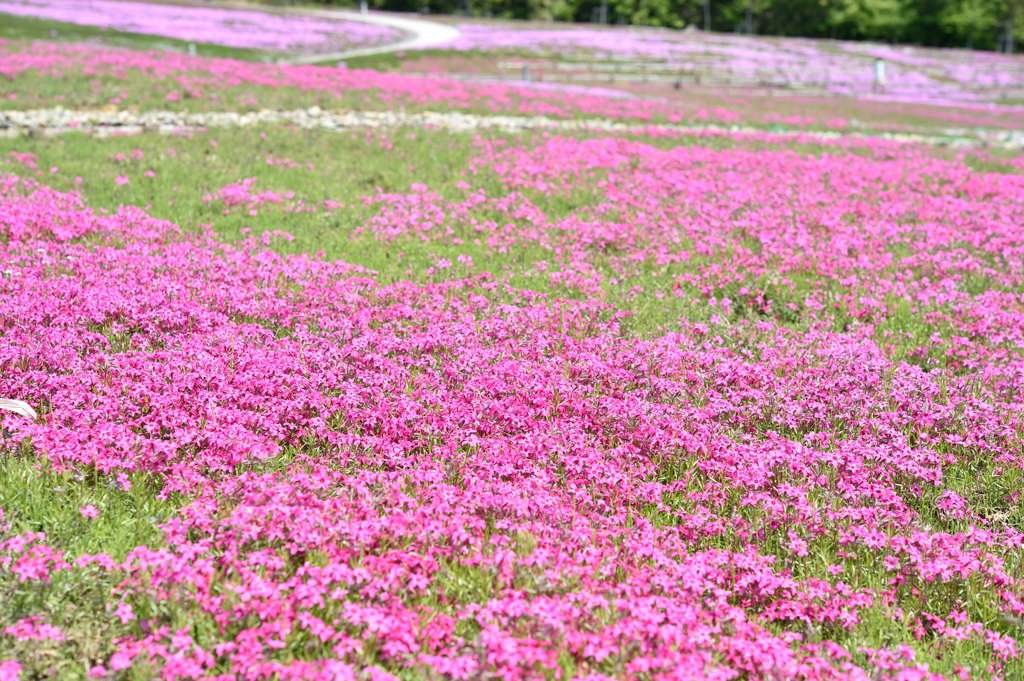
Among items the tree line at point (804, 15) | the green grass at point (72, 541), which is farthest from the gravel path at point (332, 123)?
the tree line at point (804, 15)

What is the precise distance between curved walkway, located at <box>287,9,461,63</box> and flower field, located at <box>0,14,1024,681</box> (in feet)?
153

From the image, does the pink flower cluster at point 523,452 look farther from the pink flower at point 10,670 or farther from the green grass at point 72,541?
the pink flower at point 10,670

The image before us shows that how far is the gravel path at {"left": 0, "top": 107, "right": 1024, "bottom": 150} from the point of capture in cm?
2125

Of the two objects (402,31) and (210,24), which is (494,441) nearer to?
(210,24)


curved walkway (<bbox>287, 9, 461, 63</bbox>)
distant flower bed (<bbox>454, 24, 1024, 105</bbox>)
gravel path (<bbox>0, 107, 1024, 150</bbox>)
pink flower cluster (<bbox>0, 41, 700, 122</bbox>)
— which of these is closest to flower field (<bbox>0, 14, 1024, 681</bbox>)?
gravel path (<bbox>0, 107, 1024, 150</bbox>)

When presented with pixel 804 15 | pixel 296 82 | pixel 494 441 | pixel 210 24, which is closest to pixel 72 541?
pixel 494 441

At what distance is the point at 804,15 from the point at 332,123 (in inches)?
4843

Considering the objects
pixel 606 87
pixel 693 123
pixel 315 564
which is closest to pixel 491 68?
pixel 606 87

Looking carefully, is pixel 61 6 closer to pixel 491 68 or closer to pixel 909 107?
pixel 491 68

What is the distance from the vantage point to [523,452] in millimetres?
6938

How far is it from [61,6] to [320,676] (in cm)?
7304

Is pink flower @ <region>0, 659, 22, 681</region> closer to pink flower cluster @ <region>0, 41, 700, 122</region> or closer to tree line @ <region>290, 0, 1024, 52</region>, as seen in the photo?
pink flower cluster @ <region>0, 41, 700, 122</region>

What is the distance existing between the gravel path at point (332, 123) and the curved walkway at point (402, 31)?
98.6 feet

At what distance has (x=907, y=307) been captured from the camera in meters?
11.9
